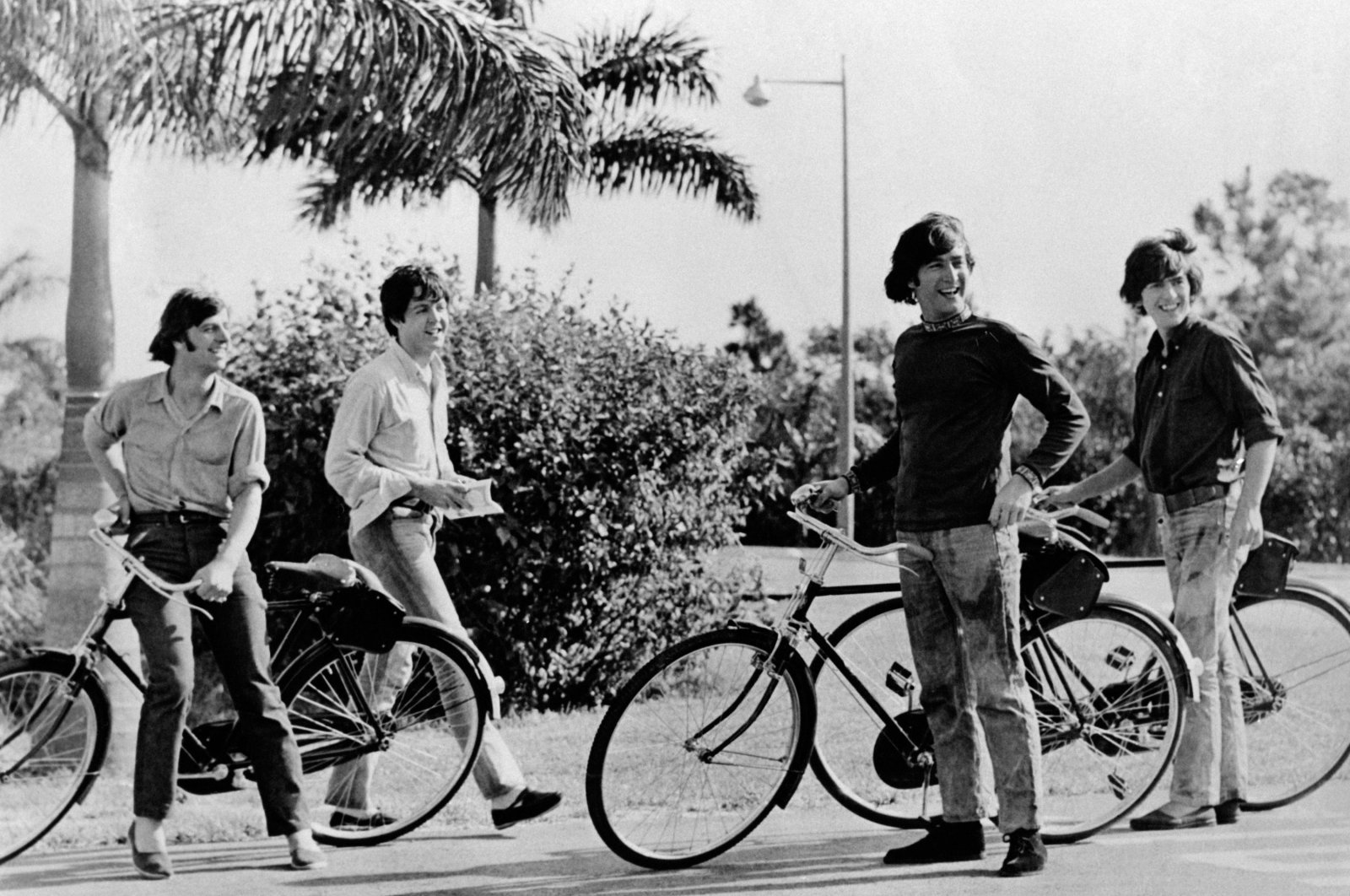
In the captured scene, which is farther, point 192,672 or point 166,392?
point 166,392

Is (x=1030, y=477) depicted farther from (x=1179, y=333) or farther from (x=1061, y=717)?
(x=1179, y=333)

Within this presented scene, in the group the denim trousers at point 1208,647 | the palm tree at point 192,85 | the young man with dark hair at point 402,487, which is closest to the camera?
the young man with dark hair at point 402,487

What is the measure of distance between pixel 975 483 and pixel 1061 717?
3.33ft

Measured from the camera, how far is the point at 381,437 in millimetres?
5520

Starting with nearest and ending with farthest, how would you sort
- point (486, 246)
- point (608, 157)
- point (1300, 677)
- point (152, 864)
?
point (152, 864) → point (1300, 677) → point (486, 246) → point (608, 157)

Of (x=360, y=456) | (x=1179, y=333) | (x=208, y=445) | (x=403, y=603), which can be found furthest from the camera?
(x=1179, y=333)

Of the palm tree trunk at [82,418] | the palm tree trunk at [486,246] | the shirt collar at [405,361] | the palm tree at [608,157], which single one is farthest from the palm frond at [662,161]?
the shirt collar at [405,361]

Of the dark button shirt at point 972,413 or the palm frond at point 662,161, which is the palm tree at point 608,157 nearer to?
the palm frond at point 662,161

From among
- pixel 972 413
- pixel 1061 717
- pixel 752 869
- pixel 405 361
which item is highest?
pixel 405 361

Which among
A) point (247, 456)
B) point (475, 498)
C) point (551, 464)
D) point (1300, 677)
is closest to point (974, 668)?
point (475, 498)

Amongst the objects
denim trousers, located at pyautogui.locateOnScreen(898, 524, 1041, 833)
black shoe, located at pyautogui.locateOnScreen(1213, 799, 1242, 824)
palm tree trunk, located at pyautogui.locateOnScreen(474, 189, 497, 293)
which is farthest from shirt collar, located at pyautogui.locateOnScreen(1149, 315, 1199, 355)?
palm tree trunk, located at pyautogui.locateOnScreen(474, 189, 497, 293)

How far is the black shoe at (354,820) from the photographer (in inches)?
216

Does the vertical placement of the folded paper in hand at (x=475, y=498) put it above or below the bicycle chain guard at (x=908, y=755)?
above

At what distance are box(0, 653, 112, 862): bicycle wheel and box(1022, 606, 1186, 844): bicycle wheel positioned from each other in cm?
301
